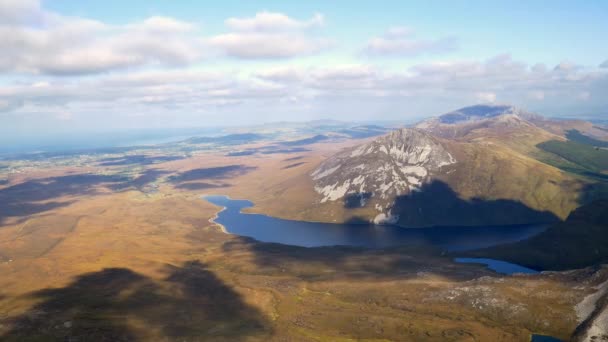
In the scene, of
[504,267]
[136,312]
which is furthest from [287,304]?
[504,267]

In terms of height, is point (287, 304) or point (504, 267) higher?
point (287, 304)

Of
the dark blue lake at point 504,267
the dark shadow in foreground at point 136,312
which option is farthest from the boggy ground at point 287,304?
the dark blue lake at point 504,267

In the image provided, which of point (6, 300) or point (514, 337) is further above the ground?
point (6, 300)

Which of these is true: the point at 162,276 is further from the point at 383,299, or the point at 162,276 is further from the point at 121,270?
the point at 383,299

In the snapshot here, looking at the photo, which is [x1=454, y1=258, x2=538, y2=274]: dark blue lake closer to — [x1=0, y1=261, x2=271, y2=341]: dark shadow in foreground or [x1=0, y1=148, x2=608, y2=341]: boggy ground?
[x1=0, y1=148, x2=608, y2=341]: boggy ground

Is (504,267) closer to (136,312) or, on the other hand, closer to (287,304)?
(287,304)

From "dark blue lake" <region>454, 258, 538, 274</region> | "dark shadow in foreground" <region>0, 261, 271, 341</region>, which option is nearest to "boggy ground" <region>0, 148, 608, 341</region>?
"dark shadow in foreground" <region>0, 261, 271, 341</region>

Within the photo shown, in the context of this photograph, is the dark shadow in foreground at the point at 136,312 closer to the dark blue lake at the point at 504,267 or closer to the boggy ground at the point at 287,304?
the boggy ground at the point at 287,304

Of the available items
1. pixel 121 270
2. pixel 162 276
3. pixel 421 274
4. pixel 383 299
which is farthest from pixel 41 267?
pixel 421 274
